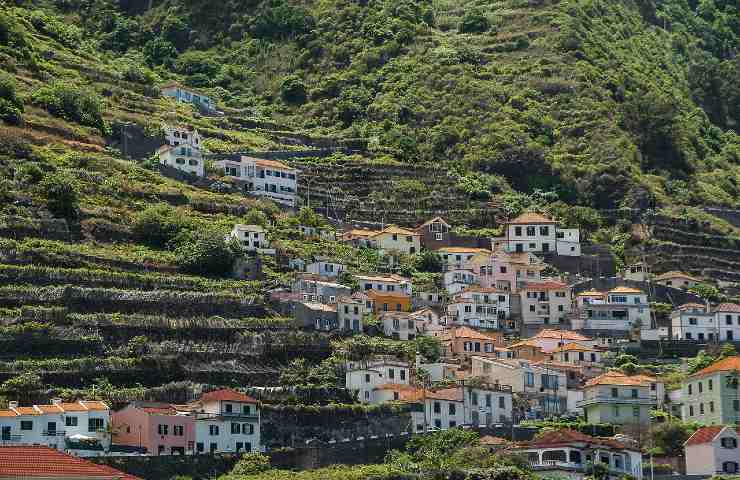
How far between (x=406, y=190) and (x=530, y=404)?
→ 34.5 meters

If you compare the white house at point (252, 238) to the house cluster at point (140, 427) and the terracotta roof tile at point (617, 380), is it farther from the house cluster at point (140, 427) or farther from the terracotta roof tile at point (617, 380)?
the terracotta roof tile at point (617, 380)

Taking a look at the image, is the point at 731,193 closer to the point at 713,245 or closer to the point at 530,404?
the point at 713,245

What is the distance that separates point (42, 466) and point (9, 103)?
67.9 meters

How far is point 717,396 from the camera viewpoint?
305 ft

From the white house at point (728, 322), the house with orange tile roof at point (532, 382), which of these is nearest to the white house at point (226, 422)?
the house with orange tile roof at point (532, 382)

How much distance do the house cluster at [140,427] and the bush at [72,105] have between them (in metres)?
40.8

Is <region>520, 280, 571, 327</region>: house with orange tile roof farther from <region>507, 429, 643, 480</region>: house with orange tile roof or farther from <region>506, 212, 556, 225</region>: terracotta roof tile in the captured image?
<region>507, 429, 643, 480</region>: house with orange tile roof

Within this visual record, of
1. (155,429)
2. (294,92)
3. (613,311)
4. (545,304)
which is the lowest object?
(155,429)

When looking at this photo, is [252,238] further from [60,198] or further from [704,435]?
[704,435]

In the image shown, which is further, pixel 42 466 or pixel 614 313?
pixel 614 313

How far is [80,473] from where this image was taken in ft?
175

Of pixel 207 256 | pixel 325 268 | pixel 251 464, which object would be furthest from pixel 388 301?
pixel 251 464

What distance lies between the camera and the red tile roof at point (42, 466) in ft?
170

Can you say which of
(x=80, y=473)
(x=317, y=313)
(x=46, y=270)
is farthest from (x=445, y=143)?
(x=80, y=473)
